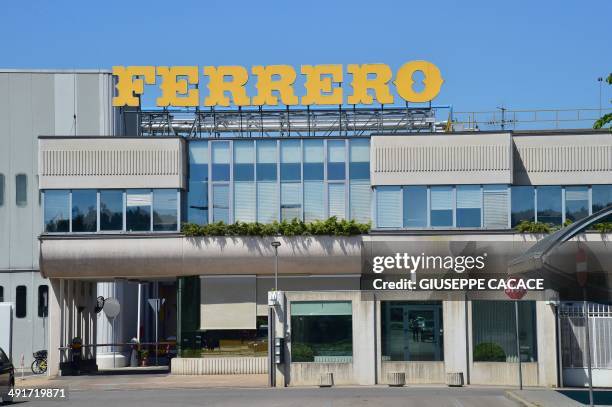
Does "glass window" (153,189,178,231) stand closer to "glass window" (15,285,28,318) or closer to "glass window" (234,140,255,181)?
"glass window" (234,140,255,181)

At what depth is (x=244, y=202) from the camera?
4822 centimetres

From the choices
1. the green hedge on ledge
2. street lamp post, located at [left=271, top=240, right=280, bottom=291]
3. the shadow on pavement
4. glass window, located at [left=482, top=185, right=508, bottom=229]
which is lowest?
the shadow on pavement

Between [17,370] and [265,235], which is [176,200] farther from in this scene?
[17,370]

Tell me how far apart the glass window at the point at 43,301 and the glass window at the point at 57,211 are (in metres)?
12.6

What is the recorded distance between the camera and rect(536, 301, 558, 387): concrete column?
38.4 metres

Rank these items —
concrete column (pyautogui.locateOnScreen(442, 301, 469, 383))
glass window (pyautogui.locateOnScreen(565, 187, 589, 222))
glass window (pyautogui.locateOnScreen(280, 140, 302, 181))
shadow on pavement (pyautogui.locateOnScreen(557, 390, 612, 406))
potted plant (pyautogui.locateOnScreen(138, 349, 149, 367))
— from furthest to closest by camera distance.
→ potted plant (pyautogui.locateOnScreen(138, 349, 149, 367)) < glass window (pyautogui.locateOnScreen(280, 140, 302, 181)) < glass window (pyautogui.locateOnScreen(565, 187, 589, 222)) < concrete column (pyautogui.locateOnScreen(442, 301, 469, 383)) < shadow on pavement (pyautogui.locateOnScreen(557, 390, 612, 406))

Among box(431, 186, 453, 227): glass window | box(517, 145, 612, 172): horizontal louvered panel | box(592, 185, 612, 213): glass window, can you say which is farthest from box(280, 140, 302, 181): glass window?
box(592, 185, 612, 213): glass window

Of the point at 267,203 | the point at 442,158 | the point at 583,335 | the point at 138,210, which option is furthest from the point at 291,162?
the point at 583,335

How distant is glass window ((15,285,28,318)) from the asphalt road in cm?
2051

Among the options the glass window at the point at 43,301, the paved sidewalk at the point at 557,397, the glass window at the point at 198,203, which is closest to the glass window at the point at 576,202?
the paved sidewalk at the point at 557,397

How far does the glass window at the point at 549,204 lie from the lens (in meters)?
46.8

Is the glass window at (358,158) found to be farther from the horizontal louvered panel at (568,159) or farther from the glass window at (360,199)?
the horizontal louvered panel at (568,159)

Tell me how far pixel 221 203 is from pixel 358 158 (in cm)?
666

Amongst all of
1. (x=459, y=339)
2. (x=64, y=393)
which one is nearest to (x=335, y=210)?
(x=459, y=339)
